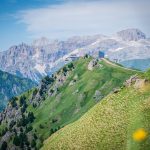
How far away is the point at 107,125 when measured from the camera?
170 metres

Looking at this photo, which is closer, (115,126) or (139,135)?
(139,135)

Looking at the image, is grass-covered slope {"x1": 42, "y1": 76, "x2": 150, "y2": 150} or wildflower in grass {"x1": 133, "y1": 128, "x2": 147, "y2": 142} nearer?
wildflower in grass {"x1": 133, "y1": 128, "x2": 147, "y2": 142}

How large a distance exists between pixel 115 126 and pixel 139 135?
17.7 m

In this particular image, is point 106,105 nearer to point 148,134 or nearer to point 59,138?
point 59,138

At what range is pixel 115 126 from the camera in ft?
540

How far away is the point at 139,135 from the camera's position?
5871 inches

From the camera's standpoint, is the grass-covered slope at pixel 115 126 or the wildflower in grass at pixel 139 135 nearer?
the wildflower in grass at pixel 139 135

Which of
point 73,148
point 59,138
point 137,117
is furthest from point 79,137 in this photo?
point 137,117

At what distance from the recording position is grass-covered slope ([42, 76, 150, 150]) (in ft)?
499

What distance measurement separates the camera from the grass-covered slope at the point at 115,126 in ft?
499

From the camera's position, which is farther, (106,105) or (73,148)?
(106,105)

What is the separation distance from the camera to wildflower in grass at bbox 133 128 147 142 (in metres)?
146

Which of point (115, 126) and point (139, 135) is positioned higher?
point (139, 135)

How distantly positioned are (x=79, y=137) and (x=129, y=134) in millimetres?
29571
